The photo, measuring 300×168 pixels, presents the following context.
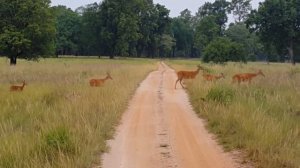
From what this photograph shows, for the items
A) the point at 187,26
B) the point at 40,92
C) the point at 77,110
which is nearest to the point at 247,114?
the point at 77,110

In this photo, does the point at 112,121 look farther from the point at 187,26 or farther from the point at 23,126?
the point at 187,26

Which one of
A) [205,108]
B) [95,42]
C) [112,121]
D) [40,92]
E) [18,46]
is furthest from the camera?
[95,42]

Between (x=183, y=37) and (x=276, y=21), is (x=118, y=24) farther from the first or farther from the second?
(x=183, y=37)

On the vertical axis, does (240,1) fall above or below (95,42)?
above

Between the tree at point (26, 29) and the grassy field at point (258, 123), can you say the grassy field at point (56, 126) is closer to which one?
the grassy field at point (258, 123)

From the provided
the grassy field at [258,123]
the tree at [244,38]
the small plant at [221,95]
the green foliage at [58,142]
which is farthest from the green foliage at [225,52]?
the green foliage at [58,142]

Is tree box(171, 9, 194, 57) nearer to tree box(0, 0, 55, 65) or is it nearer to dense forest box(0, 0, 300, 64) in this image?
dense forest box(0, 0, 300, 64)

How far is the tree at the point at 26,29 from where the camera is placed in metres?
35.5

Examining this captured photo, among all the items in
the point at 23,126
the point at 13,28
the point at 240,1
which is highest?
the point at 240,1

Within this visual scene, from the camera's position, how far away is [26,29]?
120 ft

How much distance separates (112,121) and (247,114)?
358cm

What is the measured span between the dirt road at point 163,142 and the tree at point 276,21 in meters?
50.8

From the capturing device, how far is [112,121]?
38.9ft

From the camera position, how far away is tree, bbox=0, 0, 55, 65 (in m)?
35.5
